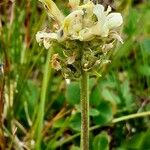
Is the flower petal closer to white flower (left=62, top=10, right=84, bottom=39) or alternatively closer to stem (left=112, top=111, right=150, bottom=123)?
white flower (left=62, top=10, right=84, bottom=39)

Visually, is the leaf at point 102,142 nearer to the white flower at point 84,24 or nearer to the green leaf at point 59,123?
the green leaf at point 59,123

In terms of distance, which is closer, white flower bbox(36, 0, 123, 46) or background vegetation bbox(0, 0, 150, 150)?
white flower bbox(36, 0, 123, 46)

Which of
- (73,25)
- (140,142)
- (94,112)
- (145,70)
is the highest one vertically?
(73,25)

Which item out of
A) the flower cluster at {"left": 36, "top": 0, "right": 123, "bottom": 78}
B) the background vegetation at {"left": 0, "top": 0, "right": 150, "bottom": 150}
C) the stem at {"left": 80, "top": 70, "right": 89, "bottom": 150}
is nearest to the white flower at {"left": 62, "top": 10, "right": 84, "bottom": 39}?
the flower cluster at {"left": 36, "top": 0, "right": 123, "bottom": 78}

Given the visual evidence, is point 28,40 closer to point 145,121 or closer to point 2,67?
point 2,67

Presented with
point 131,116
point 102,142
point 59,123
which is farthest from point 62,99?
point 102,142

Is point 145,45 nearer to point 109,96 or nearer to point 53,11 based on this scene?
point 109,96

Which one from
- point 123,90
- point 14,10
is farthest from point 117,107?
point 14,10
